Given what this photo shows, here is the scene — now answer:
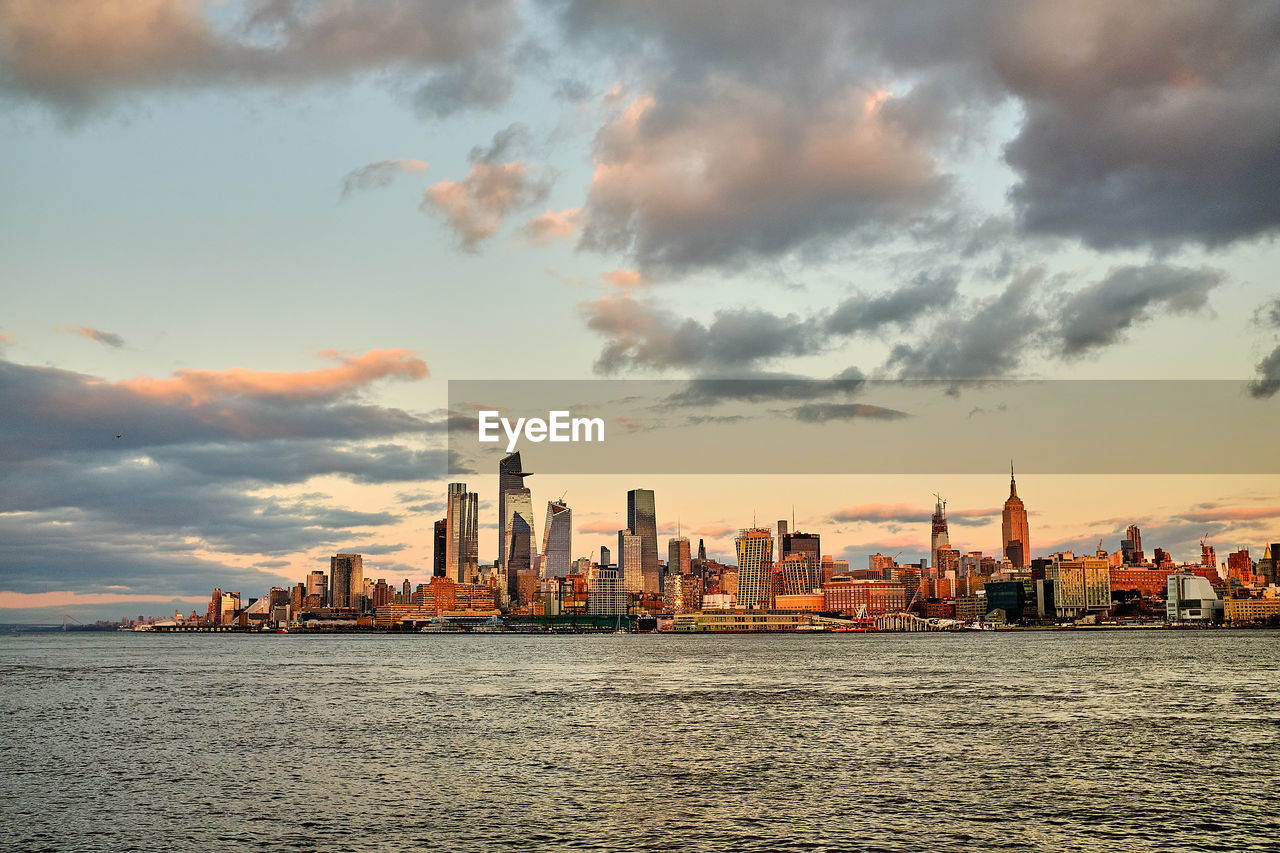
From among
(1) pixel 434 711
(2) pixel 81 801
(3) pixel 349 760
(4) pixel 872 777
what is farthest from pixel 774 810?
(1) pixel 434 711

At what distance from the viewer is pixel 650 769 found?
200 feet

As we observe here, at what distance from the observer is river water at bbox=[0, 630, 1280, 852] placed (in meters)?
44.8

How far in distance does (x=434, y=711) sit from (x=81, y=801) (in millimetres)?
43750

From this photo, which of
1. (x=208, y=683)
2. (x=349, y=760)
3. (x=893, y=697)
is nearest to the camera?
(x=349, y=760)

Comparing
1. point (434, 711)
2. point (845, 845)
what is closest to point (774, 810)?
point (845, 845)

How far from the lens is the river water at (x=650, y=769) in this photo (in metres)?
44.8

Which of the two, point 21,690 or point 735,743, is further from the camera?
point 21,690

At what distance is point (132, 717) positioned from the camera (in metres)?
94.2

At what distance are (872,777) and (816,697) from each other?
167 feet

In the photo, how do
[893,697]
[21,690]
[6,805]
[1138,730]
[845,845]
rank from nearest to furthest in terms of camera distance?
[845,845] → [6,805] → [1138,730] → [893,697] → [21,690]

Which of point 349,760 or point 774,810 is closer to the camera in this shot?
point 774,810

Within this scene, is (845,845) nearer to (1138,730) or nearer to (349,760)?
(349,760)

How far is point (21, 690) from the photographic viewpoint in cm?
13150

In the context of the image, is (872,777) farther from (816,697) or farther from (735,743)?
(816,697)
